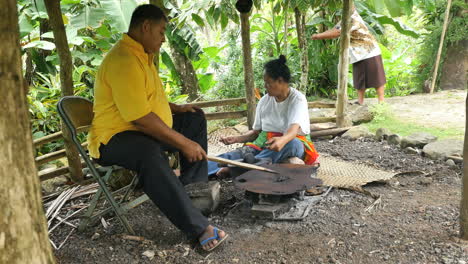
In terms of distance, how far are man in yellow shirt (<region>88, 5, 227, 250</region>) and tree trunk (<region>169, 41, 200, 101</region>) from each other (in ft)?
14.5

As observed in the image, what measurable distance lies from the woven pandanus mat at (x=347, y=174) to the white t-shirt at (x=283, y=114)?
47 centimetres

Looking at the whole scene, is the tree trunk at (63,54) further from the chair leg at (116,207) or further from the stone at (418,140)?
the stone at (418,140)

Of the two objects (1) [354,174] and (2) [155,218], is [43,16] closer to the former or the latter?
(2) [155,218]

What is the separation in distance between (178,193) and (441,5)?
712 cm

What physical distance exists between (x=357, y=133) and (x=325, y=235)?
9.42ft

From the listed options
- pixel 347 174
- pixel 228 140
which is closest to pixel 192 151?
pixel 228 140

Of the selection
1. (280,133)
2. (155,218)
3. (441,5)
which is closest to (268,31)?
(441,5)

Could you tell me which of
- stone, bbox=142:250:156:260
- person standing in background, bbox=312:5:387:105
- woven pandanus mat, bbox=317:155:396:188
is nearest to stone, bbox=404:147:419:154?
woven pandanus mat, bbox=317:155:396:188

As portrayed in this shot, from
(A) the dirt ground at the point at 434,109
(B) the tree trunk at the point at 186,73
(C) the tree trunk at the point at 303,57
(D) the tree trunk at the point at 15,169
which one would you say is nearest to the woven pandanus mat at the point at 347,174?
(A) the dirt ground at the point at 434,109

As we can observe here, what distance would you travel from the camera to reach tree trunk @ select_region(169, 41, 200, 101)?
23.0 ft

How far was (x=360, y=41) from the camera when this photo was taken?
18.4ft

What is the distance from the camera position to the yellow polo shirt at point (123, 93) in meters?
2.29

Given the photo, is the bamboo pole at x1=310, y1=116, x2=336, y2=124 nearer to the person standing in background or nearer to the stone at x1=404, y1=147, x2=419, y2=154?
the person standing in background

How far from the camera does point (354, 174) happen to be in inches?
136
